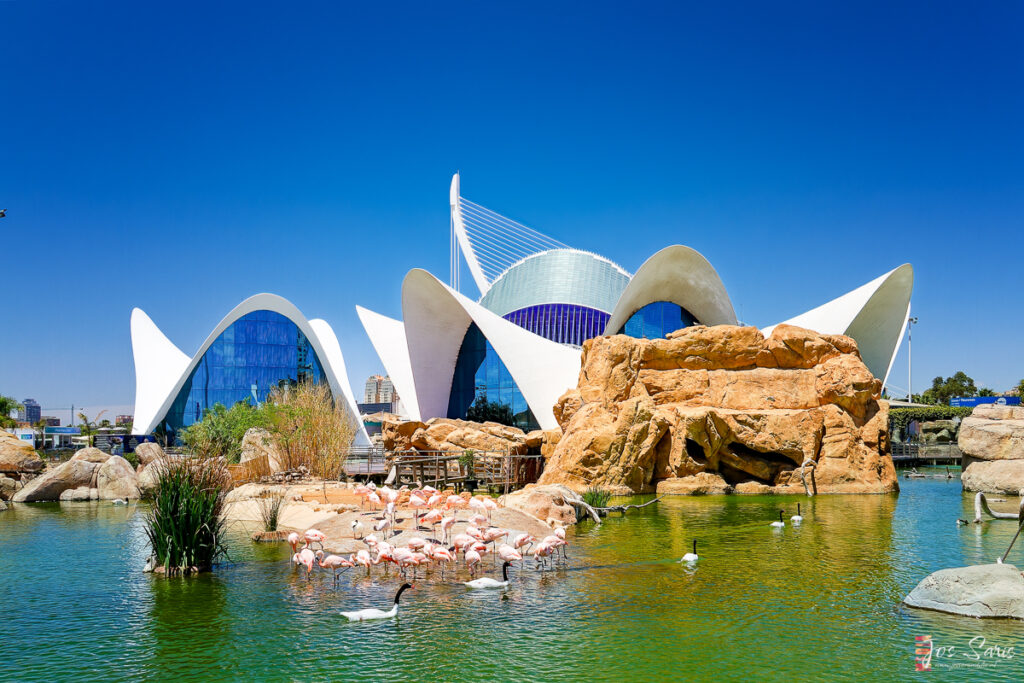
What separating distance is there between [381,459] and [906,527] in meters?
19.2

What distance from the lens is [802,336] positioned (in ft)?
74.5

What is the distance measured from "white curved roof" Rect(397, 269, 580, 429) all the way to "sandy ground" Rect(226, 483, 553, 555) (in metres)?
12.1

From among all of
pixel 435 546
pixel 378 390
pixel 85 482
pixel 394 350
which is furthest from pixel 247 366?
pixel 378 390

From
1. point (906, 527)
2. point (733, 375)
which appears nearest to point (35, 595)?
point (906, 527)

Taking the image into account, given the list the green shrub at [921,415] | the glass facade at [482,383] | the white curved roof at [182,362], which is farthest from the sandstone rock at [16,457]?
the green shrub at [921,415]

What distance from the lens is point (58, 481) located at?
66.8 ft

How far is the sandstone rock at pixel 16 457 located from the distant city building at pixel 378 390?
4202 inches

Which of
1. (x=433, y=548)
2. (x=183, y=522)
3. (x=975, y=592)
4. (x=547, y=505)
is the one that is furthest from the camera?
(x=547, y=505)

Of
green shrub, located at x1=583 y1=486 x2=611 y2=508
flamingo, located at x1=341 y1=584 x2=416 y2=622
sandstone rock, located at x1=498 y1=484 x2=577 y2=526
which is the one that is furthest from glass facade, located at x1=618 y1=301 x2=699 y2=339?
flamingo, located at x1=341 y1=584 x2=416 y2=622

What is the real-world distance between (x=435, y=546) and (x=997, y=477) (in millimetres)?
15717

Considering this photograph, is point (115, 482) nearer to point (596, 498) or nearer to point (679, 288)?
point (596, 498)

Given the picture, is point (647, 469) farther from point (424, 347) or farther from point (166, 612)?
point (424, 347)

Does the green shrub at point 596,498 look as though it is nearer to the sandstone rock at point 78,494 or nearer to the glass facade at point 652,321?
the sandstone rock at point 78,494

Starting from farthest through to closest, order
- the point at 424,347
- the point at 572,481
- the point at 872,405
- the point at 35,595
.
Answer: the point at 424,347 → the point at 872,405 → the point at 572,481 → the point at 35,595
